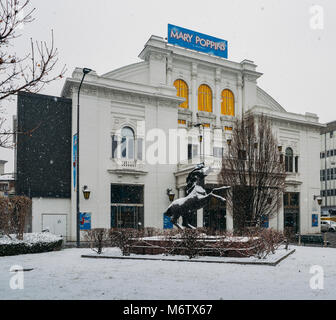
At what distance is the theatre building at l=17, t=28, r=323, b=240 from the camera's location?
31078 millimetres

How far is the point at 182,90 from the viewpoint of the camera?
37875mm

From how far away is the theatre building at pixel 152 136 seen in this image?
3108 cm

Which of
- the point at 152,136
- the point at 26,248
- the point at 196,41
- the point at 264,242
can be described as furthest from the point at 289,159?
the point at 26,248

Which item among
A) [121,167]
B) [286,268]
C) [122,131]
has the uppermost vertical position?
[122,131]

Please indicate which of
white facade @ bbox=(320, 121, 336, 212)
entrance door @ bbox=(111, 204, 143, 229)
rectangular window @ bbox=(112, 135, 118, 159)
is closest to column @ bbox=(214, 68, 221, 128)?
rectangular window @ bbox=(112, 135, 118, 159)

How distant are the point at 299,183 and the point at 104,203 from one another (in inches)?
872

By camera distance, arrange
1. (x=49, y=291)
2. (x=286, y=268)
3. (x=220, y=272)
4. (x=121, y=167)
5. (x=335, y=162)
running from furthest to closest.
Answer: (x=335, y=162) → (x=121, y=167) → (x=286, y=268) → (x=220, y=272) → (x=49, y=291)

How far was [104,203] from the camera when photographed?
31.2 metres

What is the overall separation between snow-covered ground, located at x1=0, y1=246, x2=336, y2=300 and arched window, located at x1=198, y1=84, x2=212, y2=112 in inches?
1018

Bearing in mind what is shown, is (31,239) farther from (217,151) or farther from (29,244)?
(217,151)

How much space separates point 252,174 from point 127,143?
13.7m

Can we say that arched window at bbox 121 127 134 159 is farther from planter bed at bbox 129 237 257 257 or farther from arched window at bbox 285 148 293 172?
arched window at bbox 285 148 293 172

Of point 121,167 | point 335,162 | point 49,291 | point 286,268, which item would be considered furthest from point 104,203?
point 335,162
